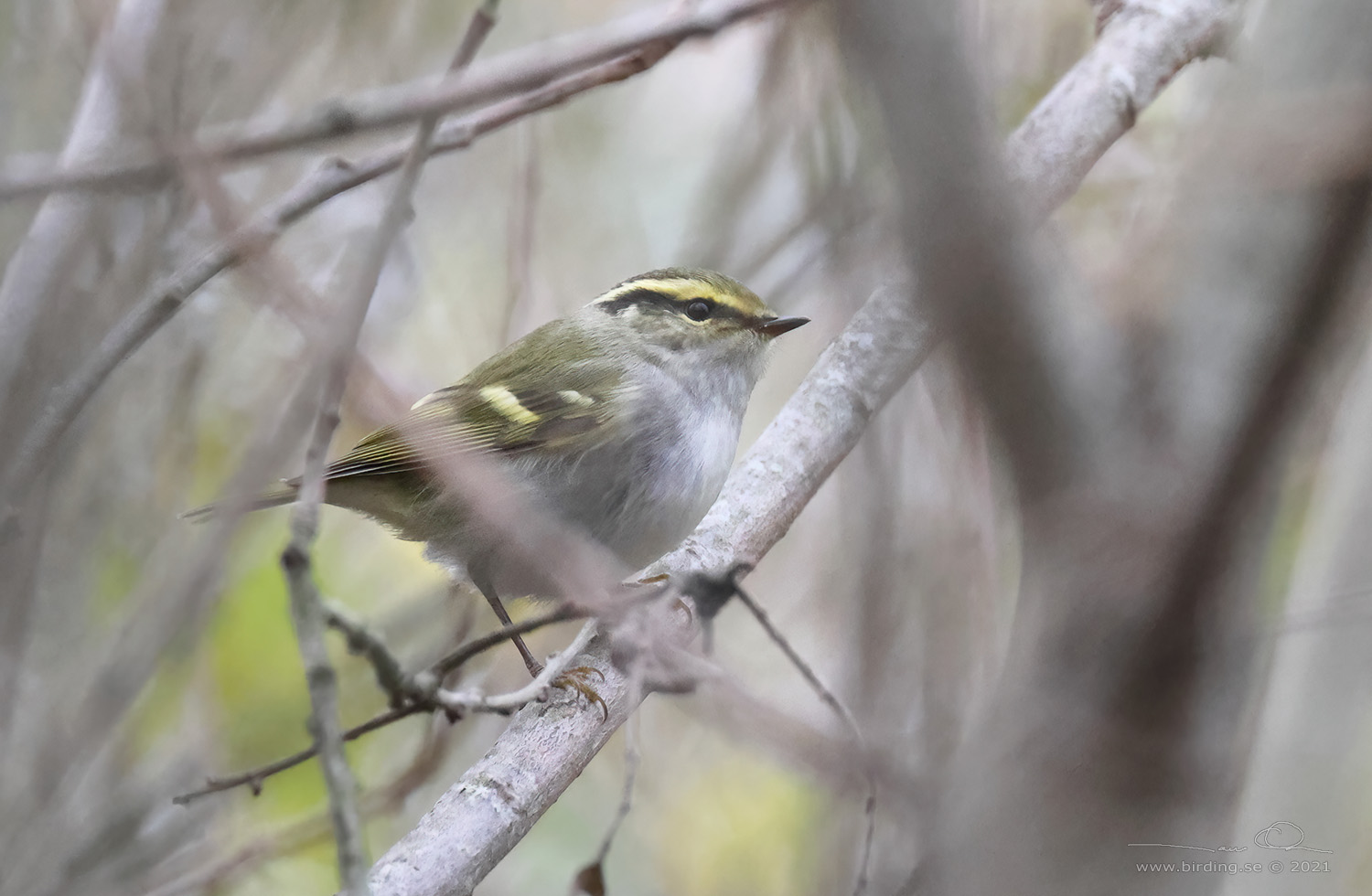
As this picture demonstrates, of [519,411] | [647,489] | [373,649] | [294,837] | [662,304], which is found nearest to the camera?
[373,649]

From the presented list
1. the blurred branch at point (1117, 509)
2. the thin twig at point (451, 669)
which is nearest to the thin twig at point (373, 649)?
the thin twig at point (451, 669)

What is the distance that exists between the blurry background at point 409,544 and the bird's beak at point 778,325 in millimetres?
162

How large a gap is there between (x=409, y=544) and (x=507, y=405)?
1221 millimetres

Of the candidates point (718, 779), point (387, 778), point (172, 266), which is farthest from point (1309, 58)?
A: point (718, 779)

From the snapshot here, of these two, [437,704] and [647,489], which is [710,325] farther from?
[437,704]

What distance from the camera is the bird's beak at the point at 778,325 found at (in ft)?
9.70

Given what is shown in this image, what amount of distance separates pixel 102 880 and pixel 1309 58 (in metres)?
2.46

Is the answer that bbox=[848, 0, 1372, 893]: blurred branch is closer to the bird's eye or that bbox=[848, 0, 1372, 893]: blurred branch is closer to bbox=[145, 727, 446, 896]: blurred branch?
bbox=[145, 727, 446, 896]: blurred branch

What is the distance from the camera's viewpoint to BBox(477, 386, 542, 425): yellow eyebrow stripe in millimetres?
2797

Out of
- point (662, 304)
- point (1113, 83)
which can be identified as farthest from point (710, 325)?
point (1113, 83)

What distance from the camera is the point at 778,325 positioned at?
2.98 meters
